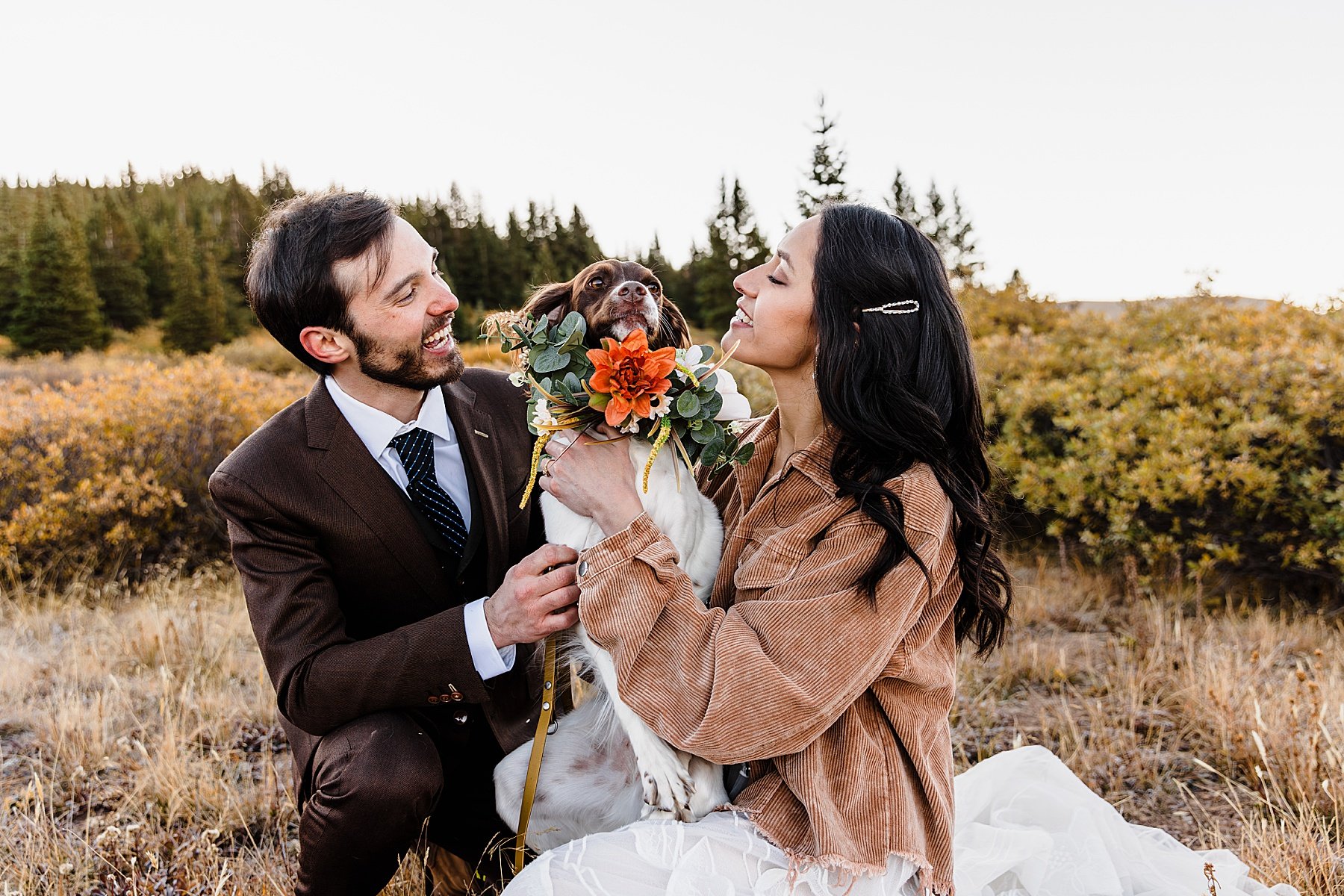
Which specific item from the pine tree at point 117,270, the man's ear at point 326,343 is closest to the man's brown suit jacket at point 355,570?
the man's ear at point 326,343

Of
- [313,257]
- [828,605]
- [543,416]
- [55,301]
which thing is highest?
[55,301]

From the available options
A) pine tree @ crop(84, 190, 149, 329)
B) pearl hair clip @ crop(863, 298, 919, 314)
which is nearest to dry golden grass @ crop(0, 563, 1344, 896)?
pearl hair clip @ crop(863, 298, 919, 314)

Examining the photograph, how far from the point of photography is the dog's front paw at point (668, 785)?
6.49 feet

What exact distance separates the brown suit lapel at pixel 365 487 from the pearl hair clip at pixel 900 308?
53.1 inches

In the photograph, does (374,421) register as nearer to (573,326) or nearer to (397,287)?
(397,287)

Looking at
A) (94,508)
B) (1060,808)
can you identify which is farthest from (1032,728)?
(94,508)

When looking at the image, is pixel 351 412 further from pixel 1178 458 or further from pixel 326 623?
pixel 1178 458

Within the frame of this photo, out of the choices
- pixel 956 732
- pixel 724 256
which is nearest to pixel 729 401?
pixel 956 732

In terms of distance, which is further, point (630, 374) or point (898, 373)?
point (898, 373)

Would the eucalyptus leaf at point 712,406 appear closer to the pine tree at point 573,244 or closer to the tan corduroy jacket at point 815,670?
the tan corduroy jacket at point 815,670

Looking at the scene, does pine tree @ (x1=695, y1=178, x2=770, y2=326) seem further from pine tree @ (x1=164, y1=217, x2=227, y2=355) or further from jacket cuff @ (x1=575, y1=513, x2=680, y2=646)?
jacket cuff @ (x1=575, y1=513, x2=680, y2=646)

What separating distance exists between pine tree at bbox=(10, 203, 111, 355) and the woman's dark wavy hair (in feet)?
81.3

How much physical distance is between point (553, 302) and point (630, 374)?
73 centimetres

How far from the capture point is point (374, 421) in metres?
2.57
